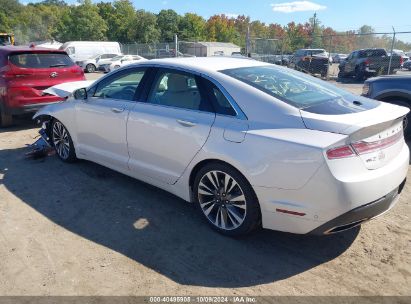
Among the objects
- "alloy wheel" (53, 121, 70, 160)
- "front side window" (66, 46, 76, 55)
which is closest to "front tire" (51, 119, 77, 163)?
"alloy wheel" (53, 121, 70, 160)

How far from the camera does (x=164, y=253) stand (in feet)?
11.0

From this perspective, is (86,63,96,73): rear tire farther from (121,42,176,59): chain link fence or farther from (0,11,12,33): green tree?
(0,11,12,33): green tree

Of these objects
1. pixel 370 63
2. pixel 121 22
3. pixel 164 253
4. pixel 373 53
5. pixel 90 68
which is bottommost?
pixel 90 68

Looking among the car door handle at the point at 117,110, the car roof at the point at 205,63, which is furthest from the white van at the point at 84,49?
the car roof at the point at 205,63

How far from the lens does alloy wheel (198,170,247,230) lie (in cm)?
343

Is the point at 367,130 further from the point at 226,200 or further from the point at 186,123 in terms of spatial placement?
the point at 186,123

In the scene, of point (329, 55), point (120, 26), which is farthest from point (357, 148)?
point (120, 26)

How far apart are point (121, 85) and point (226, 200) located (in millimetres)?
2102

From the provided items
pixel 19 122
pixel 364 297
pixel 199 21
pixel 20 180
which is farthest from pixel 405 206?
pixel 199 21

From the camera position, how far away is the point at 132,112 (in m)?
4.25

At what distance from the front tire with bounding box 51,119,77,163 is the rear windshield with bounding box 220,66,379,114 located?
2840 millimetres

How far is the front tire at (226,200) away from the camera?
3320 millimetres

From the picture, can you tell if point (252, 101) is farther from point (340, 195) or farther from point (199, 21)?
point (199, 21)

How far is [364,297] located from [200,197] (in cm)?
167
